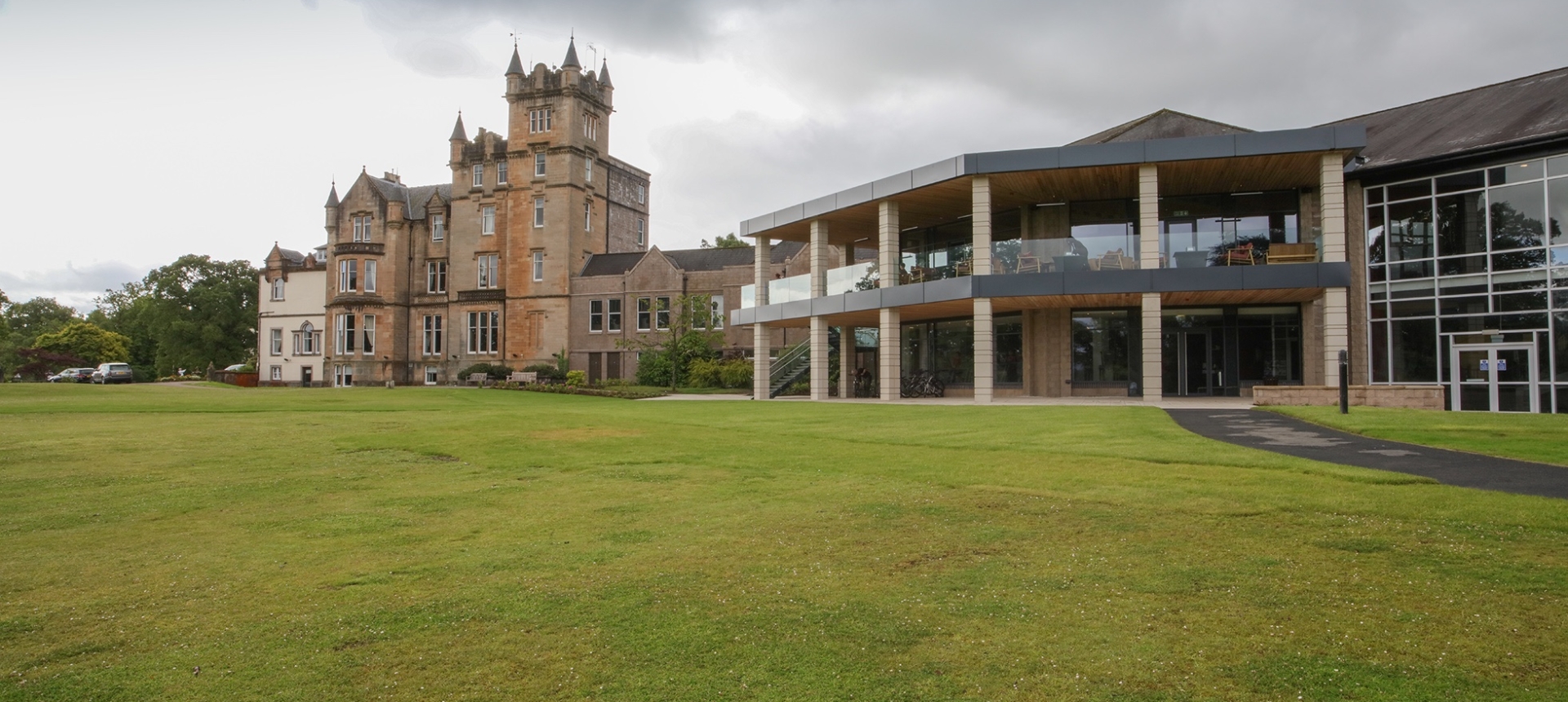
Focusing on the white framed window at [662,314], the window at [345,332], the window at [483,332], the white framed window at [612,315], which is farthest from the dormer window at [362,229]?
the white framed window at [662,314]

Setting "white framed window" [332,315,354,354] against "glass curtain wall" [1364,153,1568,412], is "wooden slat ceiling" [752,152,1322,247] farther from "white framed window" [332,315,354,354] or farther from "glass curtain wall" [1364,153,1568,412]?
"white framed window" [332,315,354,354]

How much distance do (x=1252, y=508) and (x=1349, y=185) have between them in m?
25.6

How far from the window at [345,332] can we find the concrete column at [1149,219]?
5206 cm

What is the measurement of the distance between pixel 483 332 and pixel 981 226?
40.0m

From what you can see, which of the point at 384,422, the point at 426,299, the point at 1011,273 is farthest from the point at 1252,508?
the point at 426,299

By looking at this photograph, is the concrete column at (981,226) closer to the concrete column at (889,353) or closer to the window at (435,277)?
the concrete column at (889,353)

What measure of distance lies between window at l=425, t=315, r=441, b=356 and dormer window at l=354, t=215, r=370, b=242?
275 inches

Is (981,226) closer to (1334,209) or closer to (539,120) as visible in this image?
(1334,209)

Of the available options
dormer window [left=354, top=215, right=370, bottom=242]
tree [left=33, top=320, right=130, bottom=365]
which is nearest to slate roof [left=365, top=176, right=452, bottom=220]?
dormer window [left=354, top=215, right=370, bottom=242]

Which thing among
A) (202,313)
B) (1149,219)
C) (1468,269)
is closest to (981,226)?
(1149,219)

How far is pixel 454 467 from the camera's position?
11.5 meters

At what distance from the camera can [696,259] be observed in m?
55.8

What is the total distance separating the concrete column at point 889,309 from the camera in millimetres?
30594

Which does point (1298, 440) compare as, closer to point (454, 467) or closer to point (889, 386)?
point (454, 467)
